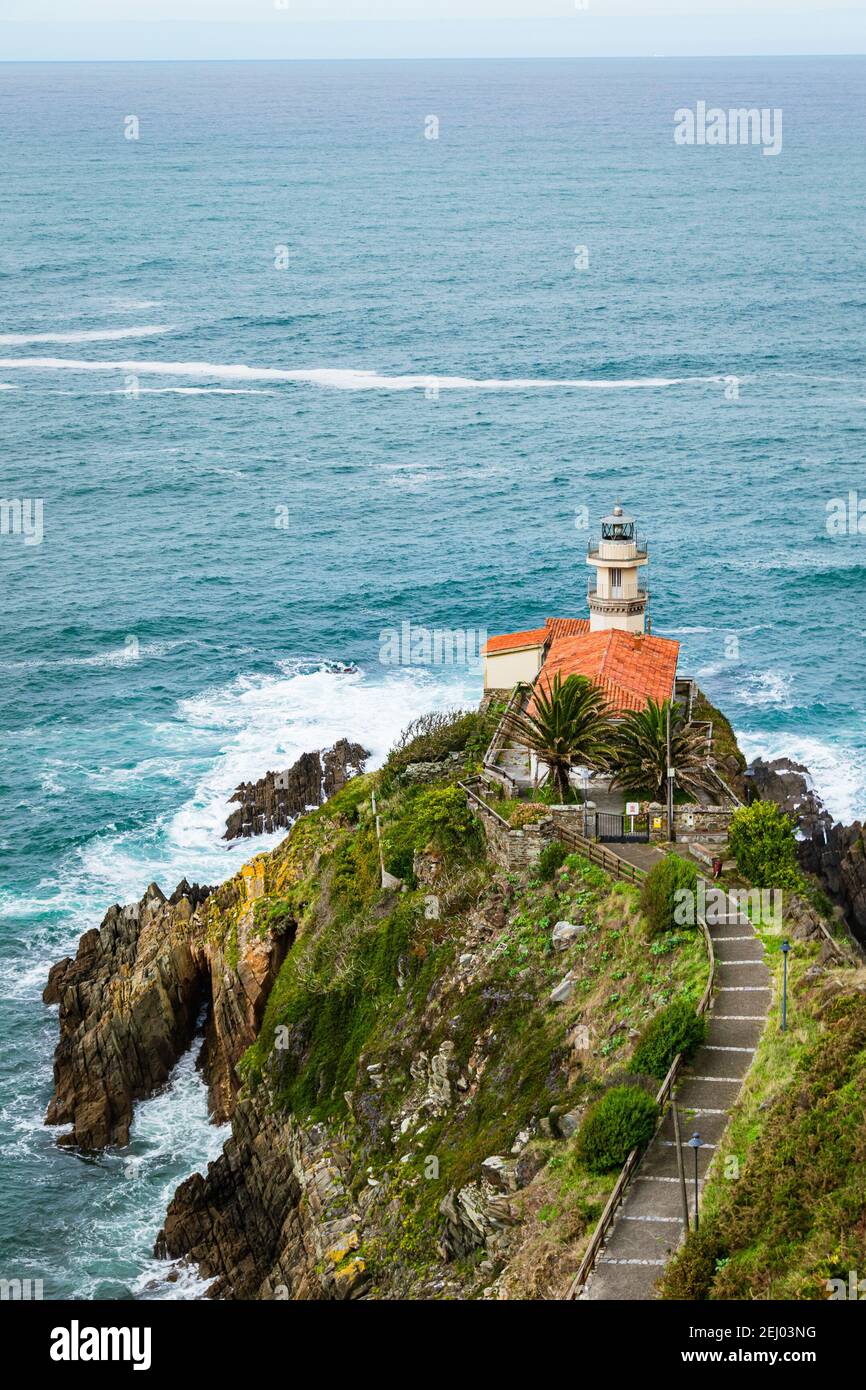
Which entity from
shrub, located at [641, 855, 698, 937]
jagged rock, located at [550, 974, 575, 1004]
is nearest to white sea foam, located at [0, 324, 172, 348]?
shrub, located at [641, 855, 698, 937]

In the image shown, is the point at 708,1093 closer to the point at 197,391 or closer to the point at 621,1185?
the point at 621,1185

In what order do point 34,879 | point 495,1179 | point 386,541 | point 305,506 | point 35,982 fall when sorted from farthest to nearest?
point 305,506 < point 386,541 < point 34,879 < point 35,982 < point 495,1179

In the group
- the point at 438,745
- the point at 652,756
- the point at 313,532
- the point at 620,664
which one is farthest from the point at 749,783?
the point at 313,532

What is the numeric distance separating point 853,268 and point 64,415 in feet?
302

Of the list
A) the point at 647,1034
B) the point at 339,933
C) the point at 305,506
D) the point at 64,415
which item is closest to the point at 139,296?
the point at 64,415

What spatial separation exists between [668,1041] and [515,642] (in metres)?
27.0

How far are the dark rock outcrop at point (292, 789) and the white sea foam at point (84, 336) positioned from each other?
306 ft

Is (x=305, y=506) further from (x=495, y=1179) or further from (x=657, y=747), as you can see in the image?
(x=495, y=1179)

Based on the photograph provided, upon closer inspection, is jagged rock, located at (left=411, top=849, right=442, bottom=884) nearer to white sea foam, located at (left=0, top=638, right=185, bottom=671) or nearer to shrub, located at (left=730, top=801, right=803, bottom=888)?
shrub, located at (left=730, top=801, right=803, bottom=888)

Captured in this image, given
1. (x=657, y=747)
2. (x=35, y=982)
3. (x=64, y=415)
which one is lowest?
(x=35, y=982)

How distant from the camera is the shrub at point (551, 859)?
46312mm

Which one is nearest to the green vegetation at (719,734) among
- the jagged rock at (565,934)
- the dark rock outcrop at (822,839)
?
the dark rock outcrop at (822,839)

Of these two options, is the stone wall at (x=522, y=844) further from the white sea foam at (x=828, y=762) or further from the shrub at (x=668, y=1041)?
the white sea foam at (x=828, y=762)

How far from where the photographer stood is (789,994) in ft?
125
